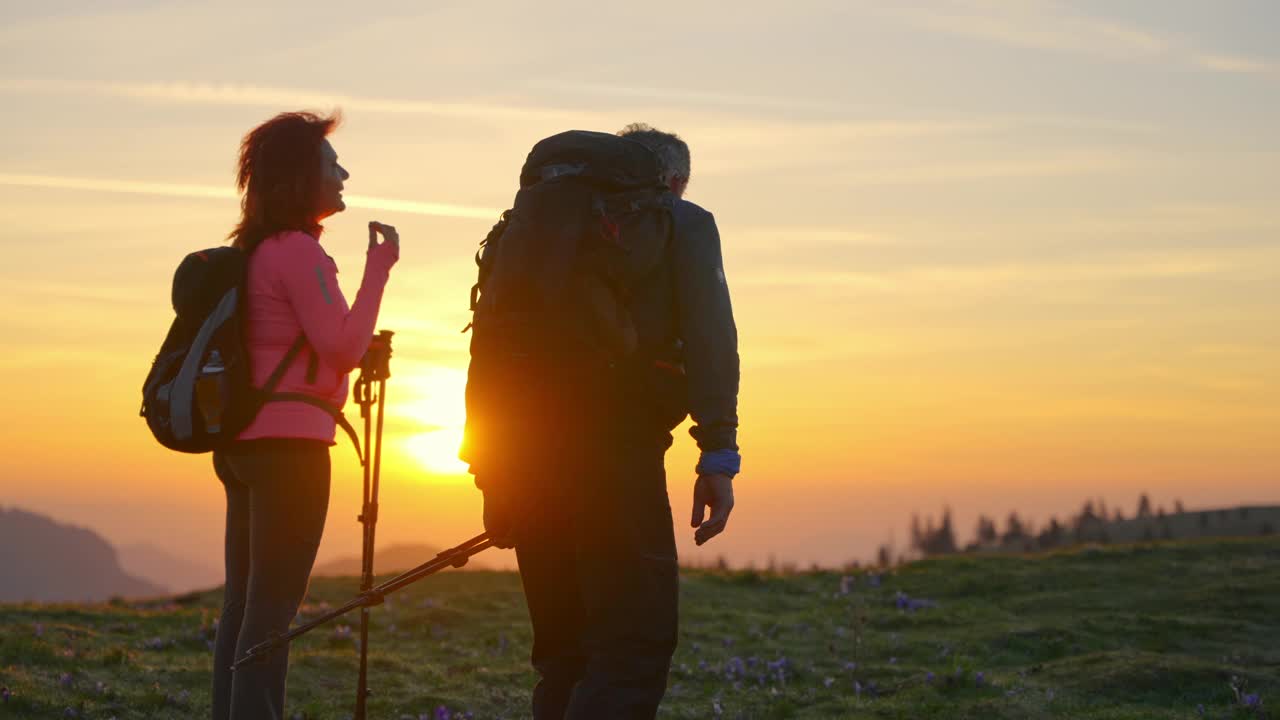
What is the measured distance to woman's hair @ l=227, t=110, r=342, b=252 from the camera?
19.9ft

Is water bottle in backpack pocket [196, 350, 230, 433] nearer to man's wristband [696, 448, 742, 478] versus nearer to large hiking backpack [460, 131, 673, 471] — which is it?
large hiking backpack [460, 131, 673, 471]

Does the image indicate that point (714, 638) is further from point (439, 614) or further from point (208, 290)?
point (208, 290)

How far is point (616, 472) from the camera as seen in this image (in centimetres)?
467

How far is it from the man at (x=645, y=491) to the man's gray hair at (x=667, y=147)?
307mm

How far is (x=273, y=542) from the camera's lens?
5812 mm

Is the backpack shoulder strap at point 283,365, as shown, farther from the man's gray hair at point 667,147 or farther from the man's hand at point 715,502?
the man's hand at point 715,502

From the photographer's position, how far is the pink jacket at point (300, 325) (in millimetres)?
5852

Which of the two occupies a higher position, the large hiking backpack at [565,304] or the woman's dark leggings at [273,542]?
the large hiking backpack at [565,304]

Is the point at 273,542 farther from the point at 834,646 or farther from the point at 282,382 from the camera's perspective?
the point at 834,646

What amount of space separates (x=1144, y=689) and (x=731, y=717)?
354 cm

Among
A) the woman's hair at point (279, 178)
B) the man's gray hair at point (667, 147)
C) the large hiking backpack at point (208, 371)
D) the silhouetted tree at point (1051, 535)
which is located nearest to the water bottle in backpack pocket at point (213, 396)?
the large hiking backpack at point (208, 371)

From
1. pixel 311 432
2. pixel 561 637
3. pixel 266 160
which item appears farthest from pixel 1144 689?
pixel 266 160

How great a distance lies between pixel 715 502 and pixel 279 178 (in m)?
2.91

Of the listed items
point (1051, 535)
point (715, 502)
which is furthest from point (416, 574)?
point (1051, 535)
